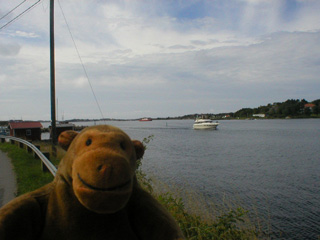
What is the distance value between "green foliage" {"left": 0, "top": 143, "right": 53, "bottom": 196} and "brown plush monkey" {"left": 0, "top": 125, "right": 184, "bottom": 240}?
16.1 ft

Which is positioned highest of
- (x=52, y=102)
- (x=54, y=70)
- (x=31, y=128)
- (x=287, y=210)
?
(x=54, y=70)

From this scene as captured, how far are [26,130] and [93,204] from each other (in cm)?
3558

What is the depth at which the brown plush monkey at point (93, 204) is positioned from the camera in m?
1.52

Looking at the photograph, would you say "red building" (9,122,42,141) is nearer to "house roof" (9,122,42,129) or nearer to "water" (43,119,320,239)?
"house roof" (9,122,42,129)

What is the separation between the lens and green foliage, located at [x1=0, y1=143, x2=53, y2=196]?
6.59 metres

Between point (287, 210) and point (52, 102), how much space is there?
38.6ft

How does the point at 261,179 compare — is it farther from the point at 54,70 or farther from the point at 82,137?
the point at 82,137

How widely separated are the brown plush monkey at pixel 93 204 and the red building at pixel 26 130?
34376 mm

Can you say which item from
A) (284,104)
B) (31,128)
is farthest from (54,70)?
(284,104)

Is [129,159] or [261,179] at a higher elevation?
[129,159]

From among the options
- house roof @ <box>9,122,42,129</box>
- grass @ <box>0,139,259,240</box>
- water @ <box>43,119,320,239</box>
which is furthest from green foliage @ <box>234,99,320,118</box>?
grass @ <box>0,139,259,240</box>

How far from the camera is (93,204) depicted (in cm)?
151

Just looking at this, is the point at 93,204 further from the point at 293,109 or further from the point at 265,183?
the point at 293,109

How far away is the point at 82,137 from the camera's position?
182 centimetres
